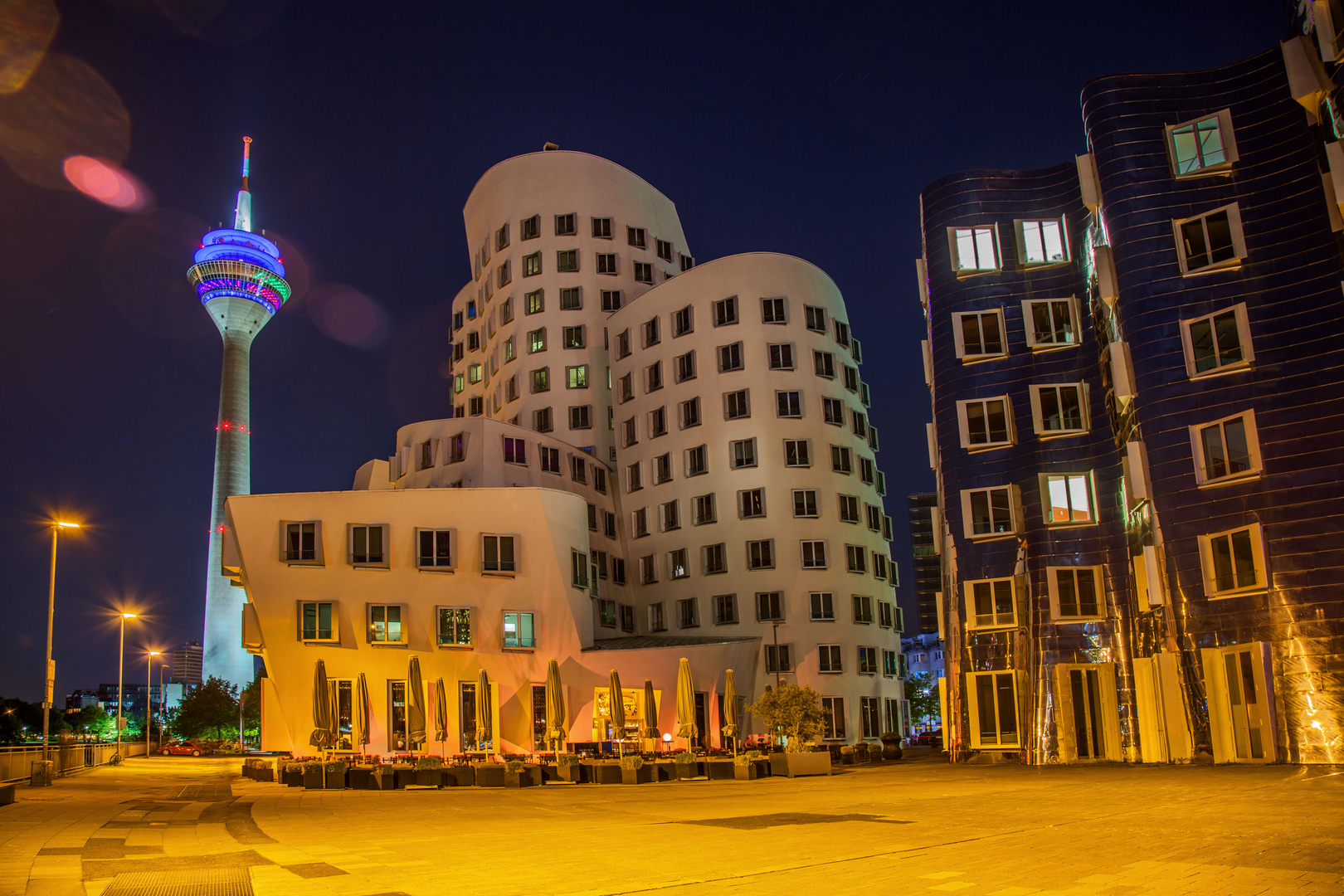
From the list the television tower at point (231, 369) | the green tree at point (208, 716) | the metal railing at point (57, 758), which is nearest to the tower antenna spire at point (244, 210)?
the television tower at point (231, 369)

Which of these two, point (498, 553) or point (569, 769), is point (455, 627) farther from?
point (569, 769)

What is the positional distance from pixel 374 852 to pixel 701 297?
49.7 meters

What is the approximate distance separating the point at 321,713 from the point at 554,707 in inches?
294

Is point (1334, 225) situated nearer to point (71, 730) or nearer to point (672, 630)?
point (672, 630)

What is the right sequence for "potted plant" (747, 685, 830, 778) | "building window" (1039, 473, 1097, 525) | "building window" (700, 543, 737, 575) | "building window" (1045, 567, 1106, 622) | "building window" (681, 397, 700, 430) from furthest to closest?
"building window" (681, 397, 700, 430), "building window" (700, 543, 737, 575), "building window" (1039, 473, 1097, 525), "building window" (1045, 567, 1106, 622), "potted plant" (747, 685, 830, 778)

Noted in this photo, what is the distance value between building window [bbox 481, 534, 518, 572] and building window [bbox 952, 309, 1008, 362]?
22.7 meters

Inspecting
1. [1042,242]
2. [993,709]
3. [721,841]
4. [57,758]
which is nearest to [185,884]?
[721,841]

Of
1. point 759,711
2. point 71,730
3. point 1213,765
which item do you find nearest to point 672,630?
point 759,711

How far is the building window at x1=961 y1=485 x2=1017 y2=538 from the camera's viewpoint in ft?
120

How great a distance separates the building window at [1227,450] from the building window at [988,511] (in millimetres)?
6709

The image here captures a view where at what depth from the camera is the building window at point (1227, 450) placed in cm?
2991

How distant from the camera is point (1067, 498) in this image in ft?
117

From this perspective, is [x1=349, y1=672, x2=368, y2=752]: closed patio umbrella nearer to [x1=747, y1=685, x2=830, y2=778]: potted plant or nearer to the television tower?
[x1=747, y1=685, x2=830, y2=778]: potted plant

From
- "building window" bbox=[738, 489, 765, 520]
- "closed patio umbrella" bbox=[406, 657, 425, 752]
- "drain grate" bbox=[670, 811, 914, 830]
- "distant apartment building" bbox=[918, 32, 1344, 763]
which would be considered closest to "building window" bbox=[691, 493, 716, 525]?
"building window" bbox=[738, 489, 765, 520]
